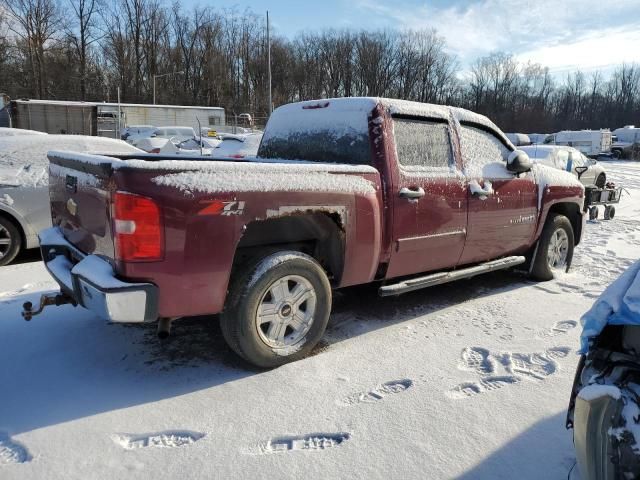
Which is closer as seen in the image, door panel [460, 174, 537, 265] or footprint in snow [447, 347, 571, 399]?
footprint in snow [447, 347, 571, 399]

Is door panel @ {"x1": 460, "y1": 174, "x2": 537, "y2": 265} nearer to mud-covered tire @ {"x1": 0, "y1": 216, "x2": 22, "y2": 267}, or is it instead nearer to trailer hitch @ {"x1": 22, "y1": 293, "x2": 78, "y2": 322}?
trailer hitch @ {"x1": 22, "y1": 293, "x2": 78, "y2": 322}

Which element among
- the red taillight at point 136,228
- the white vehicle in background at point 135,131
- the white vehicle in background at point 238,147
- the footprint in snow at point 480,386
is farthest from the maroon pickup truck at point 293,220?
the white vehicle in background at point 135,131

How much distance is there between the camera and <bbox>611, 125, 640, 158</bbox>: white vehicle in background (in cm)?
3822

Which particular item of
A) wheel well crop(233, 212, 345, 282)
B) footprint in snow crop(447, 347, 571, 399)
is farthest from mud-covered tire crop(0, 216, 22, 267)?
footprint in snow crop(447, 347, 571, 399)

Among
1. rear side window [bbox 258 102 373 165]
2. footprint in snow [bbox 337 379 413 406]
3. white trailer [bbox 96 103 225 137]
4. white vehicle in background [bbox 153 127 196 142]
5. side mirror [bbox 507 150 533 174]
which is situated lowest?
footprint in snow [bbox 337 379 413 406]

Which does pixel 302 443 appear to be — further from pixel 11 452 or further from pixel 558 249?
pixel 558 249

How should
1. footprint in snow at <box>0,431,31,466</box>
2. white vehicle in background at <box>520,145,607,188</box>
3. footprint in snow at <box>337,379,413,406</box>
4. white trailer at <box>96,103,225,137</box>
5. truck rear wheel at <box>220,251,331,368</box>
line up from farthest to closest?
white trailer at <box>96,103,225,137</box> < white vehicle in background at <box>520,145,607,188</box> < truck rear wheel at <box>220,251,331,368</box> < footprint in snow at <box>337,379,413,406</box> < footprint in snow at <box>0,431,31,466</box>

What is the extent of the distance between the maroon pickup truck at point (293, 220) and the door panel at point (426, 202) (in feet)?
0.04

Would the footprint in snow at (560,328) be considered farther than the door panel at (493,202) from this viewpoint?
No

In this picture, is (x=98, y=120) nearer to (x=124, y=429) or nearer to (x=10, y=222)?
(x=10, y=222)

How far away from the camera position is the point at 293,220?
3.50 m

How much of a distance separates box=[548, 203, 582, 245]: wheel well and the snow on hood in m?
3.95

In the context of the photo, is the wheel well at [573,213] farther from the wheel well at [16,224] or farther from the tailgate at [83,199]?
the wheel well at [16,224]

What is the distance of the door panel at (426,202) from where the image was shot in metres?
3.92
